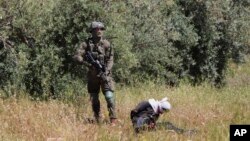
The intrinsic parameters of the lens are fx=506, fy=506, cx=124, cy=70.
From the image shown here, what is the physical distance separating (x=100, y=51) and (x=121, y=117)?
1436 mm

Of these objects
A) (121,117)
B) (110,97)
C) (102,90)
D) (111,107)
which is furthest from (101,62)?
(121,117)

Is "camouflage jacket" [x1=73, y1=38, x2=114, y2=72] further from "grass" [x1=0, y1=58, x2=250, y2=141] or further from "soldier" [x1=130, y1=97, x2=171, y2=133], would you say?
"soldier" [x1=130, y1=97, x2=171, y2=133]

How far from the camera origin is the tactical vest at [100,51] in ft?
30.7

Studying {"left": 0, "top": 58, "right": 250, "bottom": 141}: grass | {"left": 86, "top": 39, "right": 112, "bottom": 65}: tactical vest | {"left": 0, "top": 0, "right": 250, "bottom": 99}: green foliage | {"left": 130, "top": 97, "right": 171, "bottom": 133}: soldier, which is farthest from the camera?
{"left": 0, "top": 0, "right": 250, "bottom": 99}: green foliage

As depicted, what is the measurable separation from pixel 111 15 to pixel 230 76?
51.2 ft

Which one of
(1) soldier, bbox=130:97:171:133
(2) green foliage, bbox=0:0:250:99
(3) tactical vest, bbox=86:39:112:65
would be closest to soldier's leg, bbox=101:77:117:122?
(3) tactical vest, bbox=86:39:112:65

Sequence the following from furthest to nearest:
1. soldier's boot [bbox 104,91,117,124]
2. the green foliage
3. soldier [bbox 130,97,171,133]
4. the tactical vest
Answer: the green foliage < the tactical vest < soldier's boot [bbox 104,91,117,124] < soldier [bbox 130,97,171,133]

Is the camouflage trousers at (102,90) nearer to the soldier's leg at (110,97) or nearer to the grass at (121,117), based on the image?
the soldier's leg at (110,97)

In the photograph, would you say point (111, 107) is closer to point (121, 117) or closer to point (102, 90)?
point (102, 90)

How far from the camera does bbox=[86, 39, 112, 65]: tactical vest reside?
934 cm

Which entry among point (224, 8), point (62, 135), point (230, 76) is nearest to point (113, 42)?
point (62, 135)

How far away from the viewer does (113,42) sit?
12.8 metres

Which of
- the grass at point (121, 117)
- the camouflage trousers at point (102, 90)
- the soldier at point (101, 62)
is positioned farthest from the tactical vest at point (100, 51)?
the grass at point (121, 117)

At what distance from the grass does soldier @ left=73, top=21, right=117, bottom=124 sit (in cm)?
36
